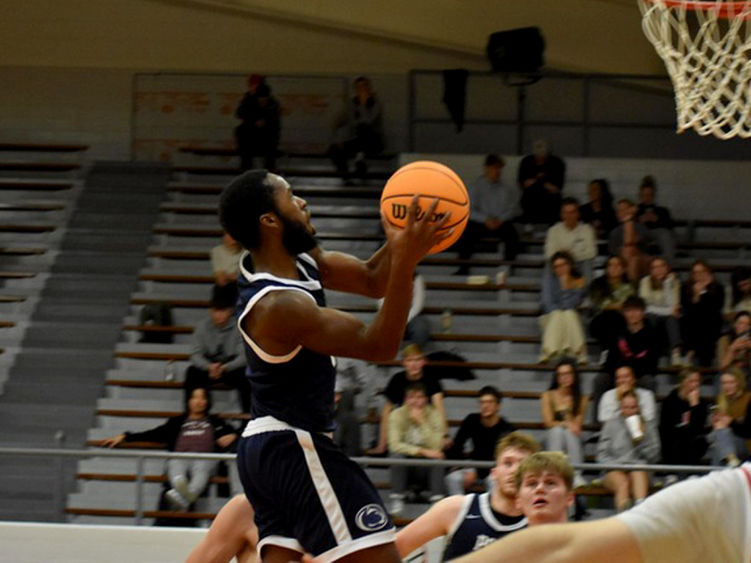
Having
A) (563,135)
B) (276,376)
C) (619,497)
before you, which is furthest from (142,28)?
(276,376)

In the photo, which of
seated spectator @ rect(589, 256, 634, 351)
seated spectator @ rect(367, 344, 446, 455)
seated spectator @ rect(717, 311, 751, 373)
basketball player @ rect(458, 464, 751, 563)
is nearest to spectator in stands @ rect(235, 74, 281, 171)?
seated spectator @ rect(589, 256, 634, 351)

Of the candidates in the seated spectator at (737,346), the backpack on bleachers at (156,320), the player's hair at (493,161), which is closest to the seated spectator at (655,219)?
the player's hair at (493,161)

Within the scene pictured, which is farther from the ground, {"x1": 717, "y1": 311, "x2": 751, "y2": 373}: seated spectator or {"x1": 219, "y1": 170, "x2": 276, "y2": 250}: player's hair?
{"x1": 717, "y1": 311, "x2": 751, "y2": 373}: seated spectator

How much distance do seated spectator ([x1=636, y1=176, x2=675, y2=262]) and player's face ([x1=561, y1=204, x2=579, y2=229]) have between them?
66 cm

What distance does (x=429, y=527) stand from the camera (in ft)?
15.9

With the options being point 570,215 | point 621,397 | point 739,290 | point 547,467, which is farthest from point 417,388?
point 547,467

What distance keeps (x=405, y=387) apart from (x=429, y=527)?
428 centimetres

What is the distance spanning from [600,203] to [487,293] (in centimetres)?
124

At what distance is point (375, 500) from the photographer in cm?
392

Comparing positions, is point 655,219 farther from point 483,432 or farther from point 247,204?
point 247,204

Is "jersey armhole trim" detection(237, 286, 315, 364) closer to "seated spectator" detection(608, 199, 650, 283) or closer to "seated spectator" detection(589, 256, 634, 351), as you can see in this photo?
"seated spectator" detection(589, 256, 634, 351)

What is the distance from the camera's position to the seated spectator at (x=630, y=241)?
10.8m

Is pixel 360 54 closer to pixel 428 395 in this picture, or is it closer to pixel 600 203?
pixel 600 203

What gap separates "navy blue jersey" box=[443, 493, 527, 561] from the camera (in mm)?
4812
